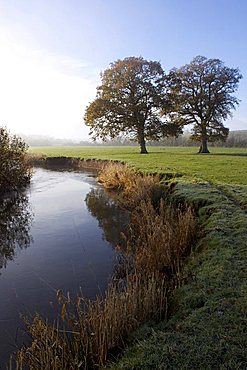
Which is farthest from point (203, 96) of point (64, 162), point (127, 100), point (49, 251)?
point (49, 251)

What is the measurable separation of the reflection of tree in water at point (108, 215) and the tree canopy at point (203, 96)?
2639 centimetres

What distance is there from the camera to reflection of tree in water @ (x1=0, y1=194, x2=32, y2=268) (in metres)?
10.2

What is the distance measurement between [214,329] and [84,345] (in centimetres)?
187

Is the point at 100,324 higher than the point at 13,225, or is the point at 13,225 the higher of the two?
the point at 100,324

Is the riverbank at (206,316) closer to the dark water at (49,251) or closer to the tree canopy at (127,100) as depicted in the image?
the dark water at (49,251)

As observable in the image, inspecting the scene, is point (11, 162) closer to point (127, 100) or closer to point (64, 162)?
point (64, 162)

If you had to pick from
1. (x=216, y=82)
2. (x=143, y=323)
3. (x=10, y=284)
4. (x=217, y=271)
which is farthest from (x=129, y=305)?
(x=216, y=82)

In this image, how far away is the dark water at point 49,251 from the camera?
6.55 metres

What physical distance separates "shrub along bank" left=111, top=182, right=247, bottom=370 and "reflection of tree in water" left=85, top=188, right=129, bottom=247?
3.83 metres

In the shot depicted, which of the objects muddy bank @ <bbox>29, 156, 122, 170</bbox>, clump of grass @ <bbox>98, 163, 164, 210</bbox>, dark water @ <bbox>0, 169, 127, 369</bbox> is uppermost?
muddy bank @ <bbox>29, 156, 122, 170</bbox>

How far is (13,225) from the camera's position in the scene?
512 inches

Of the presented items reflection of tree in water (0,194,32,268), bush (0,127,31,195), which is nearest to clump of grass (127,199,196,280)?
reflection of tree in water (0,194,32,268)

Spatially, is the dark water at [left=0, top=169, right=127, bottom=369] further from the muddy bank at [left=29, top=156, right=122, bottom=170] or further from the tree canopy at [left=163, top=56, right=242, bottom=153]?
the tree canopy at [left=163, top=56, right=242, bottom=153]

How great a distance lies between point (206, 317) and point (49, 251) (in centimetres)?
631
